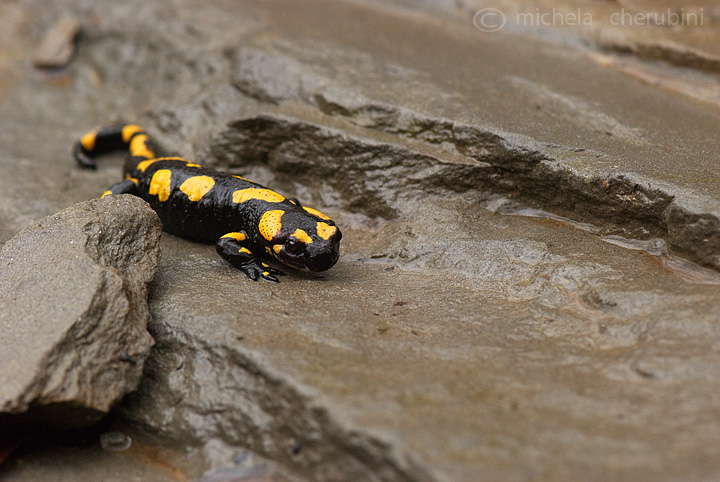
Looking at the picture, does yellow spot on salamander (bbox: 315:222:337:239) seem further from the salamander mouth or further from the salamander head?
the salamander mouth

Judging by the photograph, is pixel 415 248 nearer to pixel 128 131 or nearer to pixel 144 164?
pixel 144 164

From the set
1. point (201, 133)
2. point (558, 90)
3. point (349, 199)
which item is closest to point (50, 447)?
point (349, 199)

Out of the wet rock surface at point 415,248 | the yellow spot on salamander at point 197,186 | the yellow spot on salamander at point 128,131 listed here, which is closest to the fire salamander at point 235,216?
the yellow spot on salamander at point 197,186

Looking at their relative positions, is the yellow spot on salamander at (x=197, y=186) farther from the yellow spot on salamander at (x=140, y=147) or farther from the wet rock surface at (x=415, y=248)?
the yellow spot on salamander at (x=140, y=147)

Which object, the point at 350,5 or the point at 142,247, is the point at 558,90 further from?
the point at 142,247

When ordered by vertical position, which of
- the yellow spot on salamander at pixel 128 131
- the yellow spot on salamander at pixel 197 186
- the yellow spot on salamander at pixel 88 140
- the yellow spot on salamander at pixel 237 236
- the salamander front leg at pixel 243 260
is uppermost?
the yellow spot on salamander at pixel 128 131

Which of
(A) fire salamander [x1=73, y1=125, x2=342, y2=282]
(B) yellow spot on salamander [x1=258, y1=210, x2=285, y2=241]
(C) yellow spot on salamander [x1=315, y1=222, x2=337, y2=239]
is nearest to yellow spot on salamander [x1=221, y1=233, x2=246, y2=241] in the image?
(A) fire salamander [x1=73, y1=125, x2=342, y2=282]
